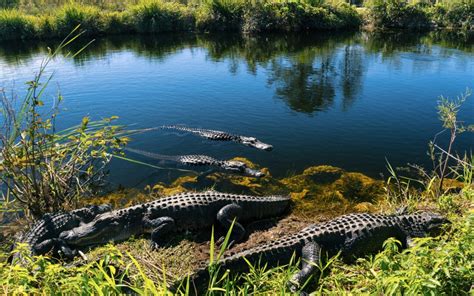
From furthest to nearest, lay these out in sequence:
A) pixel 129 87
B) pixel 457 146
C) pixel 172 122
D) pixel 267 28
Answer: pixel 267 28 → pixel 129 87 → pixel 172 122 → pixel 457 146

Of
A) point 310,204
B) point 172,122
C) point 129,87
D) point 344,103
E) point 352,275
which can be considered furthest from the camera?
point 129,87

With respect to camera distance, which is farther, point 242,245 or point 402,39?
point 402,39

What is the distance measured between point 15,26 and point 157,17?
32.8ft

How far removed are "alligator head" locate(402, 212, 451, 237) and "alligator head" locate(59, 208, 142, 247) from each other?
12.7 ft

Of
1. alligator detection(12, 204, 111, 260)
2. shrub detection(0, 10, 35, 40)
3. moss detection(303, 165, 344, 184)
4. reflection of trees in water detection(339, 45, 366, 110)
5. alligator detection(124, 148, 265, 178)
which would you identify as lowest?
moss detection(303, 165, 344, 184)

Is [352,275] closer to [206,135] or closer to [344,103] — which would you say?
[206,135]

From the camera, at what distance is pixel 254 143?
9578mm

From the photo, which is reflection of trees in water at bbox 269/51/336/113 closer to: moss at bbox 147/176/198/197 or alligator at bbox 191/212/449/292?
moss at bbox 147/176/198/197

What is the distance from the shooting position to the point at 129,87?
1488 centimetres

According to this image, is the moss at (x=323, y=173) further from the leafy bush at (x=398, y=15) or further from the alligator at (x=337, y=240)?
the leafy bush at (x=398, y=15)

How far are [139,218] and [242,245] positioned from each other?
160cm

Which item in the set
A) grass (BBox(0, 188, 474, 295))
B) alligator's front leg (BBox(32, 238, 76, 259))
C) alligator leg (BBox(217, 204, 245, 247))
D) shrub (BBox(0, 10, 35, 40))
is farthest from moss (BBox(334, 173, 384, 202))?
shrub (BBox(0, 10, 35, 40))

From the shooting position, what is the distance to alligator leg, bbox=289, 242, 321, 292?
4.23m

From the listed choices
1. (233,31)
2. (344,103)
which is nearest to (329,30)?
(233,31)
